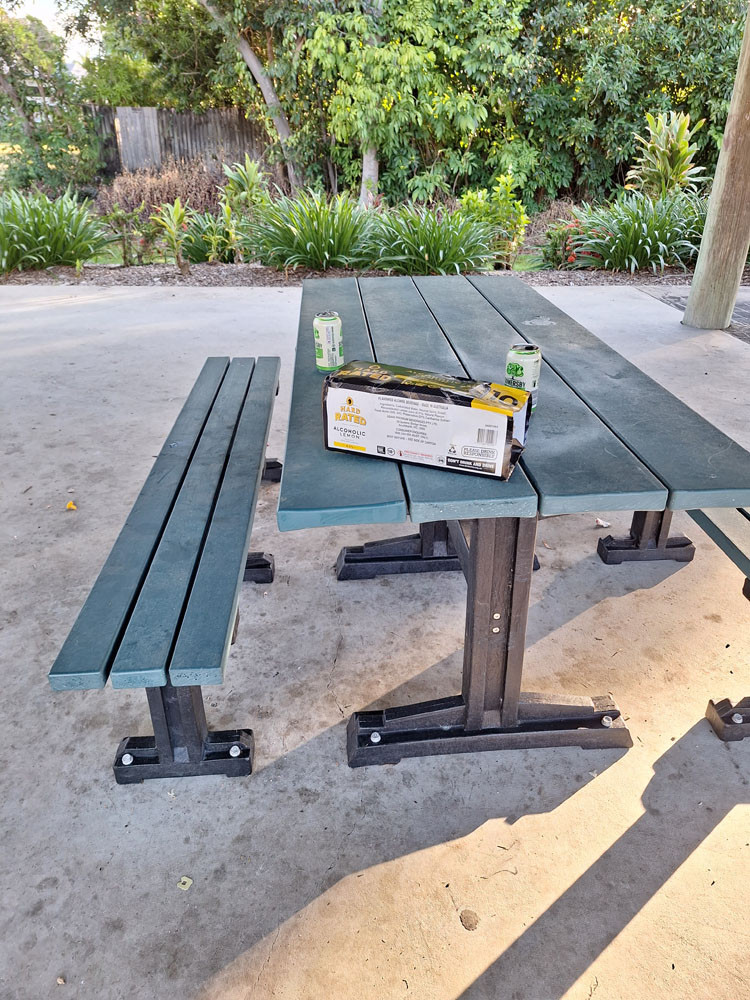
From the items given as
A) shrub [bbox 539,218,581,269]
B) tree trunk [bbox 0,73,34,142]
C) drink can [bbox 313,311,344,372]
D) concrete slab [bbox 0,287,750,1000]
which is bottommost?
concrete slab [bbox 0,287,750,1000]

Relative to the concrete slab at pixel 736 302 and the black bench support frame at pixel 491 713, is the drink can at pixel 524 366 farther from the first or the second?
the concrete slab at pixel 736 302

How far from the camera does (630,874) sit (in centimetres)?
169

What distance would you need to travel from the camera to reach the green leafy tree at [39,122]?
14.1m

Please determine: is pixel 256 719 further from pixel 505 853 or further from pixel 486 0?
pixel 486 0

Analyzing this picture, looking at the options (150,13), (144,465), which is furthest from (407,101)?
(144,465)

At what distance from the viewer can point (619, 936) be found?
5.14 ft

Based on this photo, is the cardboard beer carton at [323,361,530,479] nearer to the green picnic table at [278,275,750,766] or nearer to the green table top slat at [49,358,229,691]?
the green picnic table at [278,275,750,766]

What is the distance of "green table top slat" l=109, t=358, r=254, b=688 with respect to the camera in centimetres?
161

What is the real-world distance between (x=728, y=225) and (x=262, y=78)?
10.2 meters

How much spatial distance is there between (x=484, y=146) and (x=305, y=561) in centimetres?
1200

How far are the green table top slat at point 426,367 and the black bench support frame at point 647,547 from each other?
1030 mm

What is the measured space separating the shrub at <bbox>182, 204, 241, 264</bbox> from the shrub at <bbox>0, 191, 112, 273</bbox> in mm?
773

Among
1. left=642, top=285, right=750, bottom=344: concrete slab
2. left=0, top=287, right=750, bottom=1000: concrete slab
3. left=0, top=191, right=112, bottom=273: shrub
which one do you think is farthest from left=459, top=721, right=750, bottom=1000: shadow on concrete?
left=0, top=191, right=112, bottom=273: shrub

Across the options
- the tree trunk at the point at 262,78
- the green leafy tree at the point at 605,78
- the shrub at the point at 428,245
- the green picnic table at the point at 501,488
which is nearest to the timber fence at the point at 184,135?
the tree trunk at the point at 262,78
